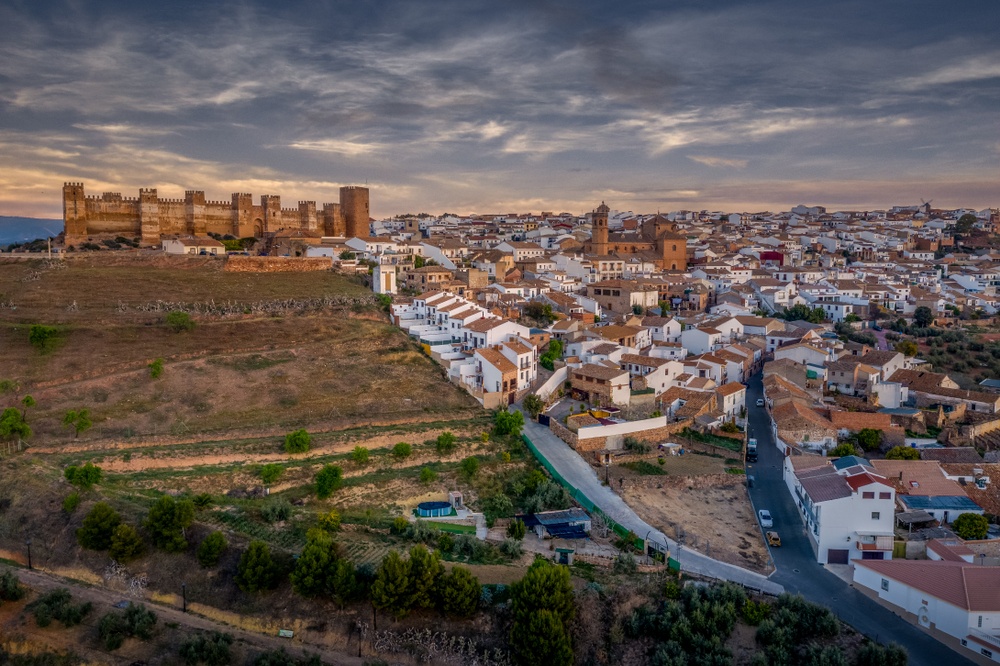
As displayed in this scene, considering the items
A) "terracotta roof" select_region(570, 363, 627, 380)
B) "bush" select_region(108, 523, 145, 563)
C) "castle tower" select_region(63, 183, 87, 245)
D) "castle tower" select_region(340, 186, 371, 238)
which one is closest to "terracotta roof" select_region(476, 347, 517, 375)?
"terracotta roof" select_region(570, 363, 627, 380)

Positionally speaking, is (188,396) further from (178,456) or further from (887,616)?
(887,616)

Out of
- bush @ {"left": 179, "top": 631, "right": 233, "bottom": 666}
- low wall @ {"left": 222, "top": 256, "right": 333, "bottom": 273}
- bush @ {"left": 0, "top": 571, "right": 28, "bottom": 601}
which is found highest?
low wall @ {"left": 222, "top": 256, "right": 333, "bottom": 273}

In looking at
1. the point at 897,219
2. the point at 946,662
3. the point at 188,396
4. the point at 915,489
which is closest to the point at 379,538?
the point at 188,396

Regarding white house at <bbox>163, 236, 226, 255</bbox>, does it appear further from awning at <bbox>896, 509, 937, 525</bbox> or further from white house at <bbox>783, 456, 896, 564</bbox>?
awning at <bbox>896, 509, 937, 525</bbox>

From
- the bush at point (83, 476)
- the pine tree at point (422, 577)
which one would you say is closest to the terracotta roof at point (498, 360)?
the pine tree at point (422, 577)

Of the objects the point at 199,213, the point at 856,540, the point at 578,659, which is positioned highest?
the point at 199,213

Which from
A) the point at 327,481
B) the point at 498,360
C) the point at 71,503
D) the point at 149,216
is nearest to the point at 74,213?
the point at 149,216

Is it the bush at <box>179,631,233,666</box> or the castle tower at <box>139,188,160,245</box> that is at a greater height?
the castle tower at <box>139,188,160,245</box>
